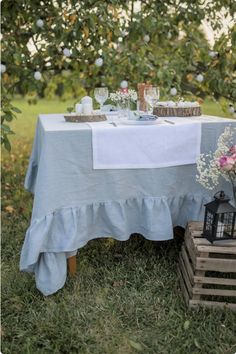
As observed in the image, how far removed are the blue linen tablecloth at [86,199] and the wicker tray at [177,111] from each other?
0.51 feet

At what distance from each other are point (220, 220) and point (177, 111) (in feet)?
2.58

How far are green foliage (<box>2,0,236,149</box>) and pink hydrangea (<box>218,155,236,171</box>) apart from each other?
1682 millimetres

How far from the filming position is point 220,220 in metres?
1.98

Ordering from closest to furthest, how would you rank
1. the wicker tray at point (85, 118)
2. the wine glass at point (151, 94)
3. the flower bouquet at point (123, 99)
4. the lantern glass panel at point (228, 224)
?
1. the lantern glass panel at point (228, 224)
2. the wicker tray at point (85, 118)
3. the wine glass at point (151, 94)
4. the flower bouquet at point (123, 99)

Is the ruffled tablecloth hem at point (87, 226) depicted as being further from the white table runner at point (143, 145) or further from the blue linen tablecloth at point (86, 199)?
the white table runner at point (143, 145)

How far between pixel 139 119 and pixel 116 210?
48 cm

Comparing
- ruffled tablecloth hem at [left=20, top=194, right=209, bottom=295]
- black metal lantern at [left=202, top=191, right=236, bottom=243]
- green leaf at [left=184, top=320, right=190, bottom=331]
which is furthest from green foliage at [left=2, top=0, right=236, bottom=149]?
green leaf at [left=184, top=320, right=190, bottom=331]

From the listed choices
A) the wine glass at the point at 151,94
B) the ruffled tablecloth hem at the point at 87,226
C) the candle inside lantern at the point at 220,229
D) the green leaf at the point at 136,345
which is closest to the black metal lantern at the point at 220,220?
the candle inside lantern at the point at 220,229

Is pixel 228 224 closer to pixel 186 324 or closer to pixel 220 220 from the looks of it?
pixel 220 220

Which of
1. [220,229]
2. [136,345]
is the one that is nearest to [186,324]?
[136,345]

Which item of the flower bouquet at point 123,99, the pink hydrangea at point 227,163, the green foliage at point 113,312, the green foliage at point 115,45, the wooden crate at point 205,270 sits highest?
the green foliage at point 115,45

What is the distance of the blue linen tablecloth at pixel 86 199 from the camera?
2.01m

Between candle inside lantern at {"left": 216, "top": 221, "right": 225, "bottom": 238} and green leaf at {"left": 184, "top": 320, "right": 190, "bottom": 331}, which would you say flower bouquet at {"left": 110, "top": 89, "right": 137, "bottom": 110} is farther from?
green leaf at {"left": 184, "top": 320, "right": 190, "bottom": 331}

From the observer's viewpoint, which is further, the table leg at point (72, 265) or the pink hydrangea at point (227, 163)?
the table leg at point (72, 265)
